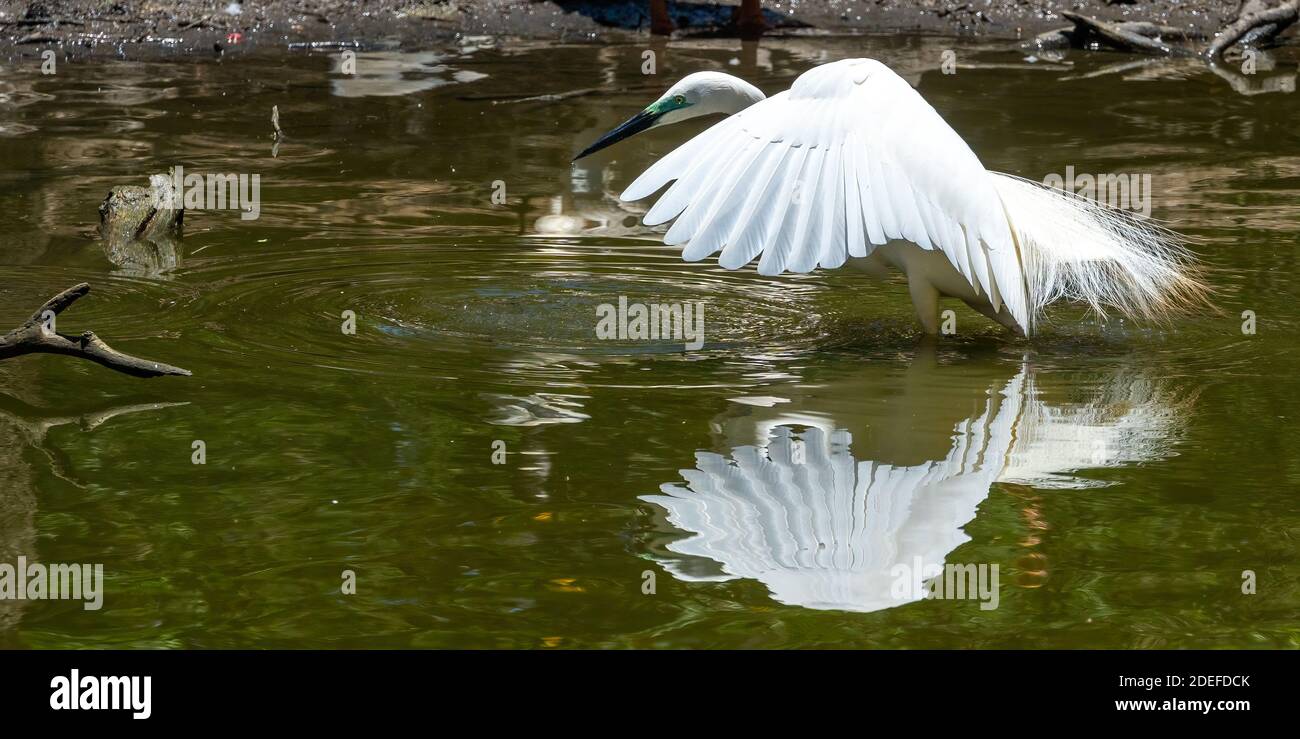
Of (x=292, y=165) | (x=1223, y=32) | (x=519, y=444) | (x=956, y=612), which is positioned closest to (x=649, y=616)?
(x=956, y=612)

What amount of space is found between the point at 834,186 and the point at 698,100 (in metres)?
1.29

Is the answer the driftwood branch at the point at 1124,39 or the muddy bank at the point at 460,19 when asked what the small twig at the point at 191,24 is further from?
the driftwood branch at the point at 1124,39

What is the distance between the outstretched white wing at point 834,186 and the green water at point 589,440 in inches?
20.5

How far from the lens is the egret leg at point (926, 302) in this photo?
6426mm

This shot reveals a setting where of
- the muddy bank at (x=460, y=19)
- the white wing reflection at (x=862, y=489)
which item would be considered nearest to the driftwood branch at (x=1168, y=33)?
the muddy bank at (x=460, y=19)

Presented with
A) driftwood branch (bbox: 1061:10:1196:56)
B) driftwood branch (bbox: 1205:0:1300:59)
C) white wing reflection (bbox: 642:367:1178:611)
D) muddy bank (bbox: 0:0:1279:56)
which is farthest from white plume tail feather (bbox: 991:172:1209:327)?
muddy bank (bbox: 0:0:1279:56)

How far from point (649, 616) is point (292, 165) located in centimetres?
674

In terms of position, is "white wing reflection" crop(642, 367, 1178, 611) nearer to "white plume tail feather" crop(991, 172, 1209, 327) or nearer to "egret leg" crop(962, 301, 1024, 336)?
"egret leg" crop(962, 301, 1024, 336)

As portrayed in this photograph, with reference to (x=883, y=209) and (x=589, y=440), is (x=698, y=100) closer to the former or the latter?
(x=883, y=209)

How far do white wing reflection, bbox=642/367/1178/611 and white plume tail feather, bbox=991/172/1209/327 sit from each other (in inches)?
27.2

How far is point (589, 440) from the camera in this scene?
514 cm

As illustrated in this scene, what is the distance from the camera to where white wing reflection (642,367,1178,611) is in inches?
163
